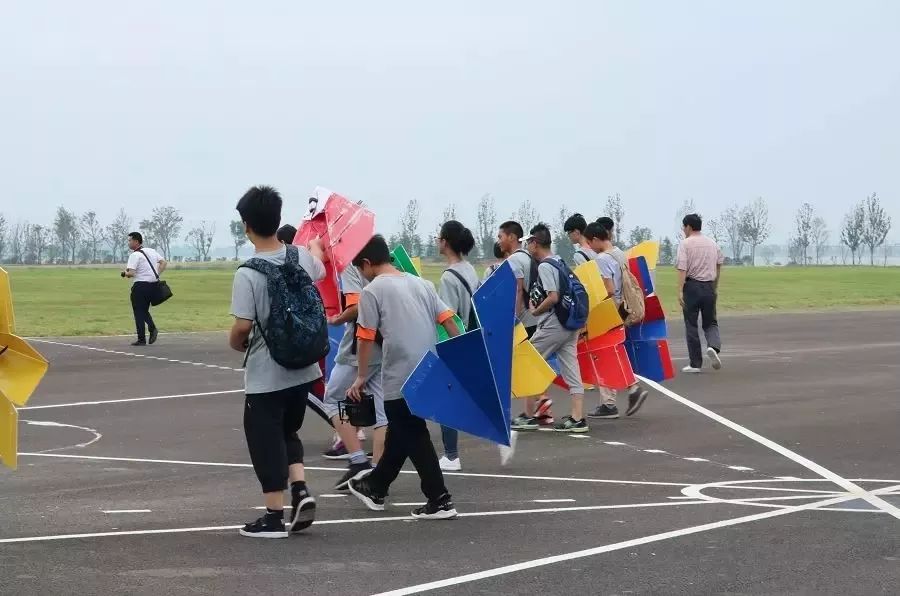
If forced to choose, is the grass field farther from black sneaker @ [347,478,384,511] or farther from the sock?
black sneaker @ [347,478,384,511]

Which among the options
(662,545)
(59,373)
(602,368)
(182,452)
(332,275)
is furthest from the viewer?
(59,373)

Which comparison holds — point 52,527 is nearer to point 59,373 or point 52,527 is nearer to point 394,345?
point 394,345

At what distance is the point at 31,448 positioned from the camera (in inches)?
422

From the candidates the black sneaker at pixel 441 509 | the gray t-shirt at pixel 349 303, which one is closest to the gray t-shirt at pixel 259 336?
the black sneaker at pixel 441 509

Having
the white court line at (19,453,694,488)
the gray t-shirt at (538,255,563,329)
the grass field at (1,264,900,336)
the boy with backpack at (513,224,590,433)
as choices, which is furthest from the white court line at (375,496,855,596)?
the grass field at (1,264,900,336)

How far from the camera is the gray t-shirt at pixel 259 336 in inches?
278

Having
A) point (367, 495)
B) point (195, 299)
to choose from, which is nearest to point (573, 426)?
point (367, 495)

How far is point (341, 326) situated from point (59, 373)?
785 centimetres

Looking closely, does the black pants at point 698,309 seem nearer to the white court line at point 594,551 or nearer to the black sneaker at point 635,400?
the black sneaker at point 635,400

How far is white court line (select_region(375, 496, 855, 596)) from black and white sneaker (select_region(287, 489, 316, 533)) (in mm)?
1325

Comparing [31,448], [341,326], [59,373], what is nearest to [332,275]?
[341,326]

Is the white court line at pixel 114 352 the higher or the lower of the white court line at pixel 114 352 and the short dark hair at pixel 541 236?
the lower

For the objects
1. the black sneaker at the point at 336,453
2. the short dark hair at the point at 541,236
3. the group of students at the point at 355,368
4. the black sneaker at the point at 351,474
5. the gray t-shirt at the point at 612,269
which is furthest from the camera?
the gray t-shirt at the point at 612,269

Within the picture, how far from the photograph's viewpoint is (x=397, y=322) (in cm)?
793
